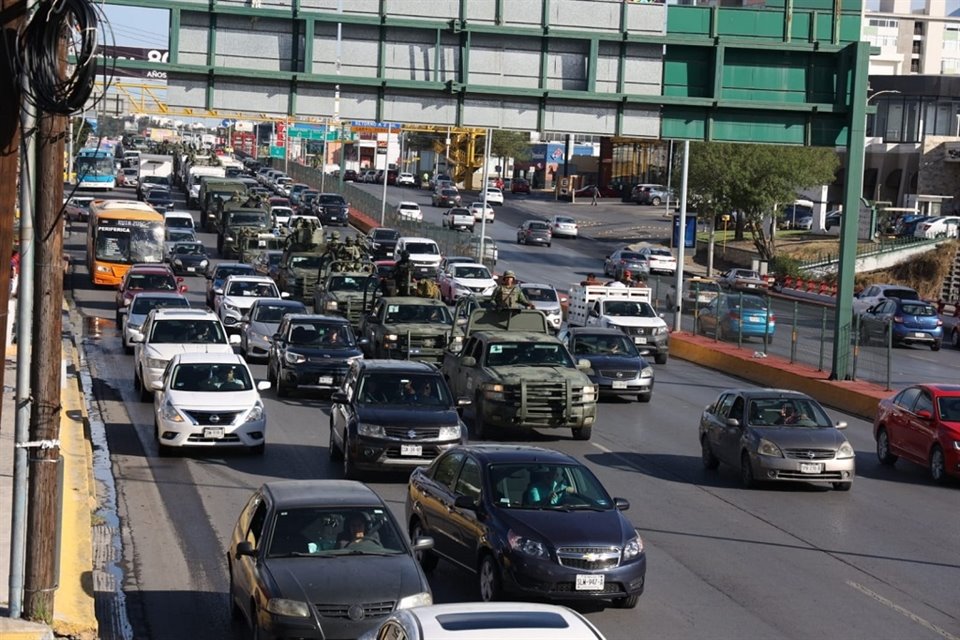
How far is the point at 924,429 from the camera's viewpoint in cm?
2275

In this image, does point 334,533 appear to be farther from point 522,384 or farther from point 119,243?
point 119,243

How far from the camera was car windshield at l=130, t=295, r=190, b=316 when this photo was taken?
35312mm

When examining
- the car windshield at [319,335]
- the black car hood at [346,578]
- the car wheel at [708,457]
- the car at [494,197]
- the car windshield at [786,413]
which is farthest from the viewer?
the car at [494,197]

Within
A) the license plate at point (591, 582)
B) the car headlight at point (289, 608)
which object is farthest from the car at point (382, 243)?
the car headlight at point (289, 608)

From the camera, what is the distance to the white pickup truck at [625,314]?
1532 inches

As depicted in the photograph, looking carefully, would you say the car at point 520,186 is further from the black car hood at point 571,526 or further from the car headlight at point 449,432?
the black car hood at point 571,526

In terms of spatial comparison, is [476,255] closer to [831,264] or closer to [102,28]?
[831,264]

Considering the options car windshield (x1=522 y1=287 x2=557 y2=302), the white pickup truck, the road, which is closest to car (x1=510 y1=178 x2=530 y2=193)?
car windshield (x1=522 y1=287 x2=557 y2=302)

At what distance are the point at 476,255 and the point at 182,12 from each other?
133 ft

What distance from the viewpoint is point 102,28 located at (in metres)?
12.9

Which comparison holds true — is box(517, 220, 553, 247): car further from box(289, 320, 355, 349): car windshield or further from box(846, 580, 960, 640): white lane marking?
box(846, 580, 960, 640): white lane marking

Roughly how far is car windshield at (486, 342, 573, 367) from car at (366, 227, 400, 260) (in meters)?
39.4

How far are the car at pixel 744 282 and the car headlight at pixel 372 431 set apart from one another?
46962mm

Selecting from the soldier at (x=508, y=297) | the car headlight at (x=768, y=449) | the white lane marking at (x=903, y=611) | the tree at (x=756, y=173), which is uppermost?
the tree at (x=756, y=173)
